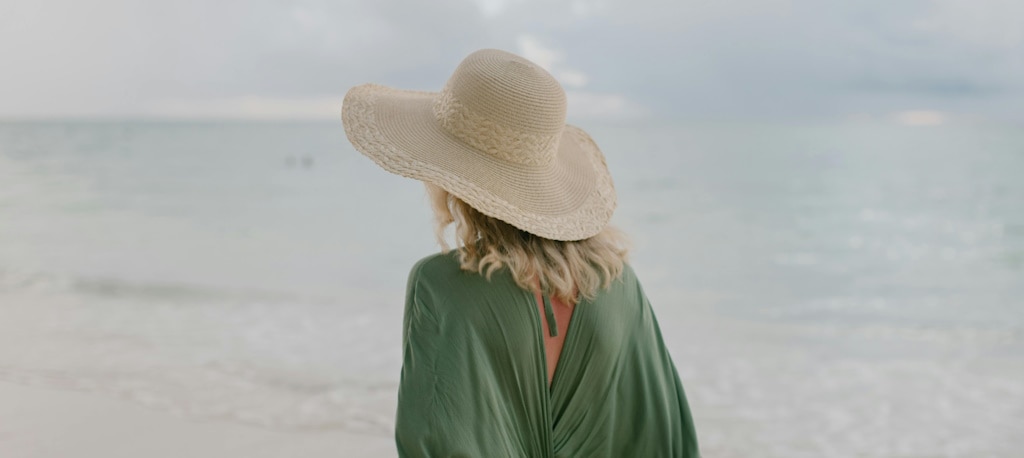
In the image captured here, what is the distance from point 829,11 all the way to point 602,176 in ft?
106

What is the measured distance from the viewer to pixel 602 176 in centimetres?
197

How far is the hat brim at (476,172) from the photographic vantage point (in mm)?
1617

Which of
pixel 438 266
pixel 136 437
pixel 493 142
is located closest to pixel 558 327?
pixel 438 266

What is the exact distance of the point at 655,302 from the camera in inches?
287

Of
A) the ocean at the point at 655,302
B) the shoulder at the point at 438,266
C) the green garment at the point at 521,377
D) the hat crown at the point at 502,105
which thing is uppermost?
the hat crown at the point at 502,105

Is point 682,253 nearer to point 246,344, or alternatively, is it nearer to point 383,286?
point 383,286

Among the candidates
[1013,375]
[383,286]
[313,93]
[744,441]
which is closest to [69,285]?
[383,286]

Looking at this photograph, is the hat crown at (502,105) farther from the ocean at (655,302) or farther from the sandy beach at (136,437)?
the ocean at (655,302)

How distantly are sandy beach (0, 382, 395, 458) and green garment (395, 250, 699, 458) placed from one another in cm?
202

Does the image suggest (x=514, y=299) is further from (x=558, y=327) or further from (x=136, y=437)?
(x=136, y=437)

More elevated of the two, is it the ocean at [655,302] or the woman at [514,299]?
the woman at [514,299]

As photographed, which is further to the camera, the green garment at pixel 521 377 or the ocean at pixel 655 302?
the ocean at pixel 655 302

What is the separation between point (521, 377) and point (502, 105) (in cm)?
53

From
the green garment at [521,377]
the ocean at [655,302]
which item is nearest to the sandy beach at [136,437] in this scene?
the ocean at [655,302]
